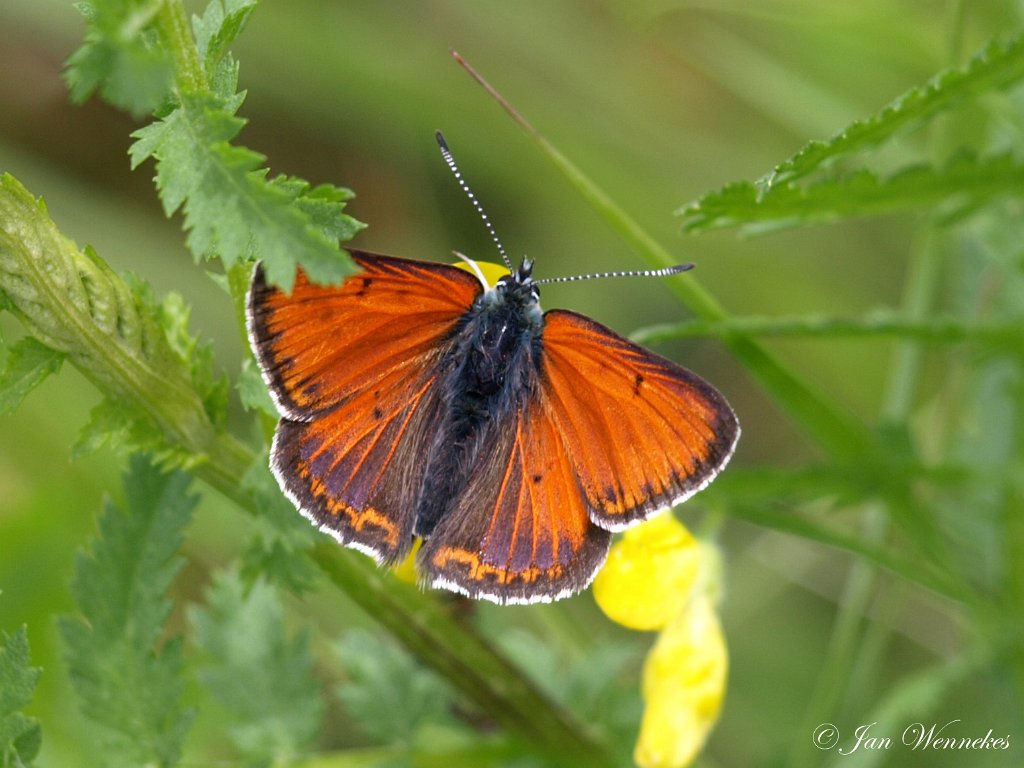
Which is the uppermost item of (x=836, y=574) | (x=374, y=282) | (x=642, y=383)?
(x=836, y=574)

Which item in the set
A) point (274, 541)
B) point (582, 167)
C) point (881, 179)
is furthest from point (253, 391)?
point (582, 167)

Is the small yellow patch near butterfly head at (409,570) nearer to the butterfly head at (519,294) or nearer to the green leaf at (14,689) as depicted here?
the butterfly head at (519,294)

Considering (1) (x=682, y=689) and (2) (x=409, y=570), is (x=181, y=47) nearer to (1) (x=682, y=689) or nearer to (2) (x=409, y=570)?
(2) (x=409, y=570)

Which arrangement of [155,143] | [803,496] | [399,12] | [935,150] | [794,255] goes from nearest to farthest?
[155,143] < [803,496] < [935,150] < [794,255] < [399,12]

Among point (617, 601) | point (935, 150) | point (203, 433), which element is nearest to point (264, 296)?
point (203, 433)

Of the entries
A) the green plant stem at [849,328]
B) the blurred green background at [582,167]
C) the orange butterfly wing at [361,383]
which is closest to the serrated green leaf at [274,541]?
the orange butterfly wing at [361,383]

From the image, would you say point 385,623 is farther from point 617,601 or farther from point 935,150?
point 935,150

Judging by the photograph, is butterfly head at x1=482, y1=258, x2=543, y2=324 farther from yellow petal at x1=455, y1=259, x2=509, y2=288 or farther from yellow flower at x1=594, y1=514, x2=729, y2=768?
yellow flower at x1=594, y1=514, x2=729, y2=768

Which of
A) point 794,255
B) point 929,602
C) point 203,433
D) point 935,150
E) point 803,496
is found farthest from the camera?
point 794,255
